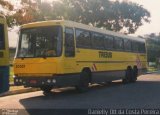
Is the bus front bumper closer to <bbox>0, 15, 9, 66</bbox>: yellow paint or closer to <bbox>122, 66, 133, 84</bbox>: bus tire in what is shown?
<bbox>0, 15, 9, 66</bbox>: yellow paint

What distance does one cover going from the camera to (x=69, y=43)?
65.4ft

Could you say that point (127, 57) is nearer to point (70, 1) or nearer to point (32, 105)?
point (32, 105)

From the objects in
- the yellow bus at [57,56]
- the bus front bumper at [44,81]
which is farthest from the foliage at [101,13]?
the bus front bumper at [44,81]

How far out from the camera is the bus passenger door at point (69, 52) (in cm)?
1958

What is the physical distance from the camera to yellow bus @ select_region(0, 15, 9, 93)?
615 inches

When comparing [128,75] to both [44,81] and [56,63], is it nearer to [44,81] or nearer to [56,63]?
[56,63]

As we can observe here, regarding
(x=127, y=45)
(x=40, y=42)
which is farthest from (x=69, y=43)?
(x=127, y=45)

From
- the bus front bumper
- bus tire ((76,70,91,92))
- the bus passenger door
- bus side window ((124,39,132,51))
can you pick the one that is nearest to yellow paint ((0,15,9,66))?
the bus front bumper

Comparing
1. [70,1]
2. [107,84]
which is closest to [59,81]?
[107,84]

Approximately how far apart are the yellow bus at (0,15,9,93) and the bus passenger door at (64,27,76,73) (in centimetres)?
401

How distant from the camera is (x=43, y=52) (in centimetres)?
1942

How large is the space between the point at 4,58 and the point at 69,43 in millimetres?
4778

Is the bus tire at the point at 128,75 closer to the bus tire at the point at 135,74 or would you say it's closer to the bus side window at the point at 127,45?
the bus tire at the point at 135,74

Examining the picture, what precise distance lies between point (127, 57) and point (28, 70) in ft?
35.9
